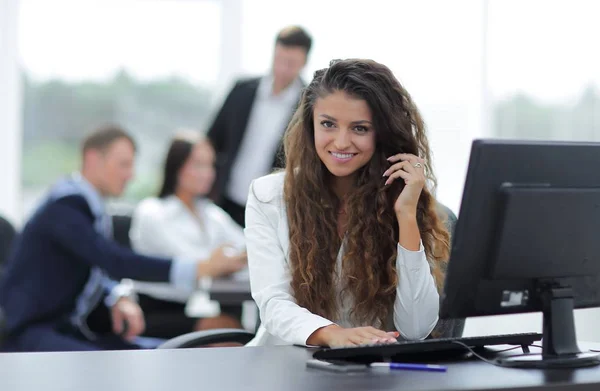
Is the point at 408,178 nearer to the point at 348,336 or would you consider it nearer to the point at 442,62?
the point at 348,336

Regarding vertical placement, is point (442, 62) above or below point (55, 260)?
above

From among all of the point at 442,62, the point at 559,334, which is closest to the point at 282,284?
the point at 559,334

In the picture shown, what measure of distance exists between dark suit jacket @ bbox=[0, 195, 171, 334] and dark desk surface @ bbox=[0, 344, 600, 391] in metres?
1.61

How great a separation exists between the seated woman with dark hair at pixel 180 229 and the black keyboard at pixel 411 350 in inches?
94.1

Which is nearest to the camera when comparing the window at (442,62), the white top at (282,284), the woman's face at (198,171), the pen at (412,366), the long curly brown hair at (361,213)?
the pen at (412,366)

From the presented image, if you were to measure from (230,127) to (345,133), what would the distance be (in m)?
2.17

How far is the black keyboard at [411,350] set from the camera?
67.8 inches

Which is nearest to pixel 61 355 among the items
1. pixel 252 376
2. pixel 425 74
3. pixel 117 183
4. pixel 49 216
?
pixel 252 376

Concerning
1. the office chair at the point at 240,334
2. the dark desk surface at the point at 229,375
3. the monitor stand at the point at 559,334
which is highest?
the monitor stand at the point at 559,334

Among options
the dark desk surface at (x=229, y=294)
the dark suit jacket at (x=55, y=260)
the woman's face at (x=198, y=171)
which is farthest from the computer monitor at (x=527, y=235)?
the woman's face at (x=198, y=171)

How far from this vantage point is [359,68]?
7.63 feet

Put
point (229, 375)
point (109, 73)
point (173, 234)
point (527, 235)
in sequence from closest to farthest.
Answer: point (229, 375) < point (527, 235) < point (173, 234) < point (109, 73)

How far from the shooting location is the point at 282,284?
2.24m

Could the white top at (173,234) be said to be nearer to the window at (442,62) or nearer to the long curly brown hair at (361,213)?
the window at (442,62)
